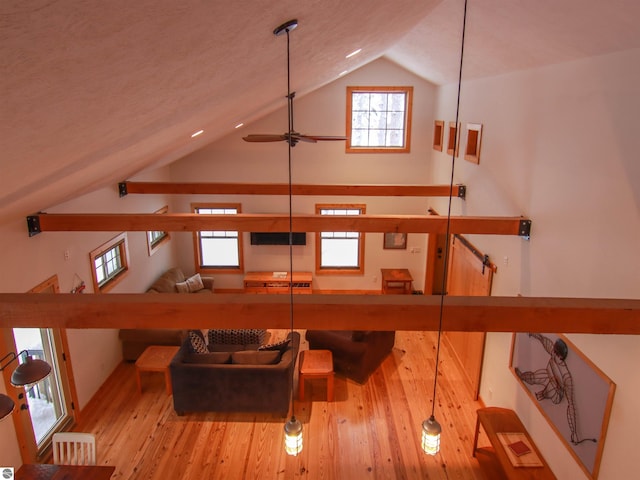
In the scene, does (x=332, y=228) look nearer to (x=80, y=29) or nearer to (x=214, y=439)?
(x=214, y=439)

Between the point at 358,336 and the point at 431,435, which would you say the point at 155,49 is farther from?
the point at 358,336

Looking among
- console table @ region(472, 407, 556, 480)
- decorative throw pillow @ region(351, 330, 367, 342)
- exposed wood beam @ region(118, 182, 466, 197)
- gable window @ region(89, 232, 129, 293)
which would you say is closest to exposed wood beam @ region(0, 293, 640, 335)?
console table @ region(472, 407, 556, 480)

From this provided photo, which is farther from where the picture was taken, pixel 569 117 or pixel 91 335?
pixel 91 335

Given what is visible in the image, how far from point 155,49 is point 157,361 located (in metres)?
5.76

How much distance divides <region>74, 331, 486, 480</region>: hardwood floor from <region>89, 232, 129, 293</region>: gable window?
1.43m

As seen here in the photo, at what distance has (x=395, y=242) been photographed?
9.44m

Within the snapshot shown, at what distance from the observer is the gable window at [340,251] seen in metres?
9.49

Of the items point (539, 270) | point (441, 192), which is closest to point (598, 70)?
point (539, 270)

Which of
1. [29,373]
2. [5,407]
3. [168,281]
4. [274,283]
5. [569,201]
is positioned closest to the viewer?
[5,407]

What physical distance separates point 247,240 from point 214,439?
15.6 feet

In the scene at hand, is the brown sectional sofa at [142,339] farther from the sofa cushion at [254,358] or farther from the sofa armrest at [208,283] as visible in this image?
the sofa armrest at [208,283]

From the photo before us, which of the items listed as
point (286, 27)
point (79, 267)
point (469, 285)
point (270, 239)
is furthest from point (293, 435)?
point (270, 239)

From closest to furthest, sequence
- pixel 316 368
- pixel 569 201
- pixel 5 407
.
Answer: pixel 5 407 < pixel 569 201 < pixel 316 368

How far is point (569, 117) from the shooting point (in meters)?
4.00
